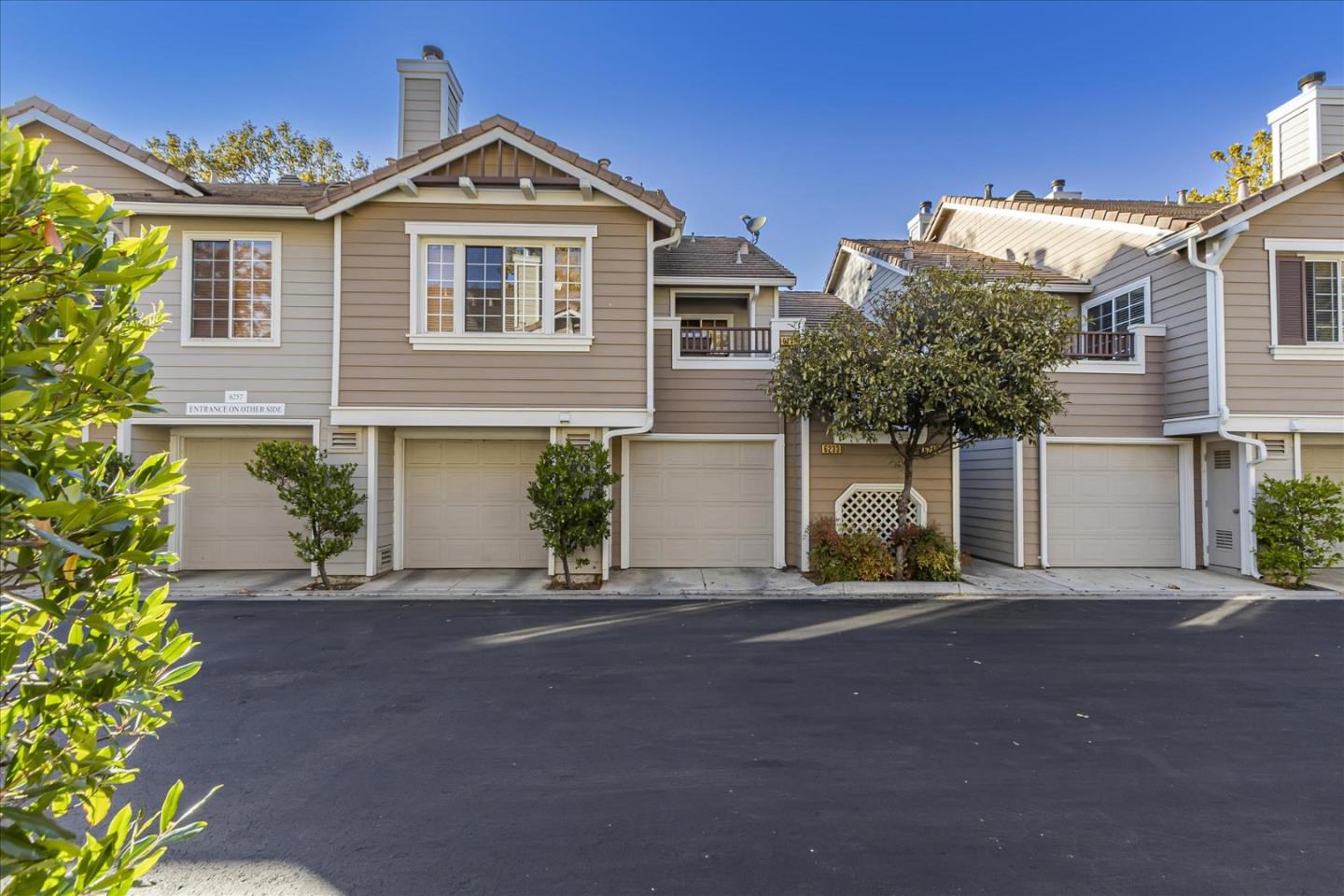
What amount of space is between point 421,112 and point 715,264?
568cm

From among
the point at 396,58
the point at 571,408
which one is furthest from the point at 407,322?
the point at 396,58

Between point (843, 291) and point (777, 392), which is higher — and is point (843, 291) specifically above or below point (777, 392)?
above

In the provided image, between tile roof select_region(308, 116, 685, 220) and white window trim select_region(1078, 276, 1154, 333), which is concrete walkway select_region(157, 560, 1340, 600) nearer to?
white window trim select_region(1078, 276, 1154, 333)

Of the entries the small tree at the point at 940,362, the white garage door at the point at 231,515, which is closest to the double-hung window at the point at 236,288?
the white garage door at the point at 231,515

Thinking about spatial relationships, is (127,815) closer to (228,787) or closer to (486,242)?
(228,787)

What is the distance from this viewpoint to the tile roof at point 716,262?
12.1 metres

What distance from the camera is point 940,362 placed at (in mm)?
8758

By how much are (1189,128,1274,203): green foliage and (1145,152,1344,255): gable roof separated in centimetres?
1154

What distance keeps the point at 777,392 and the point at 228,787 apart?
7.91 m

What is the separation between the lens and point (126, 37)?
35.9 ft

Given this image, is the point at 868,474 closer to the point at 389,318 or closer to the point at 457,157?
the point at 389,318

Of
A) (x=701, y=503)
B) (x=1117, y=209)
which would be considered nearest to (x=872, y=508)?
(x=701, y=503)

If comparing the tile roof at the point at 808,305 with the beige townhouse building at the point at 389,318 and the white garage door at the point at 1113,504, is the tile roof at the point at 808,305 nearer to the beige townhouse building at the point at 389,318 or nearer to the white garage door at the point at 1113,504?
the beige townhouse building at the point at 389,318

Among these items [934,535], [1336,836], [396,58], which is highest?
[396,58]
